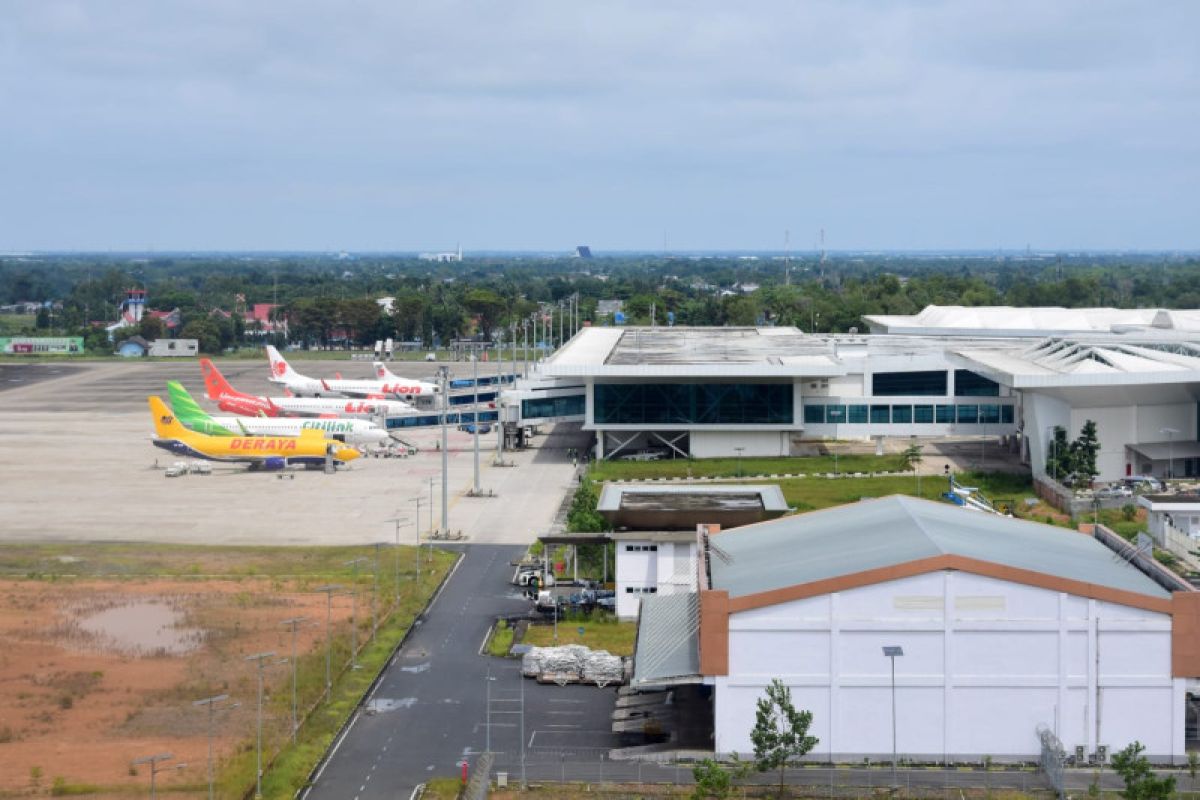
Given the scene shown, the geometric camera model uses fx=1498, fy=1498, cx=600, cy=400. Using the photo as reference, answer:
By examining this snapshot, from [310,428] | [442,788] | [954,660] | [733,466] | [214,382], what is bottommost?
[442,788]

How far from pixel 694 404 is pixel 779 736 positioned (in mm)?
63462

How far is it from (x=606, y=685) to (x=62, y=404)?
357 ft

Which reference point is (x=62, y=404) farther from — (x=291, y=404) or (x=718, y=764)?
(x=718, y=764)

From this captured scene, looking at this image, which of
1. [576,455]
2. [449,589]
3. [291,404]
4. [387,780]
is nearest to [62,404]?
[291,404]

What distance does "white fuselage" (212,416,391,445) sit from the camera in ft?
362

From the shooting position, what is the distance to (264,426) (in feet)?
365

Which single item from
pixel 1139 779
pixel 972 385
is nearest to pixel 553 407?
pixel 972 385

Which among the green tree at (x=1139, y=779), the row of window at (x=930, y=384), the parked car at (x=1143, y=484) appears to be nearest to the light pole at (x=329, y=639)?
the green tree at (x=1139, y=779)

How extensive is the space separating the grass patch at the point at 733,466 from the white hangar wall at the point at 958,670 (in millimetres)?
51262

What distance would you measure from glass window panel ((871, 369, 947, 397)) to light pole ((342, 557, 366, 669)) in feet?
170

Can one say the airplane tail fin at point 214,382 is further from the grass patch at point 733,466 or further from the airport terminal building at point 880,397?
the grass patch at point 733,466

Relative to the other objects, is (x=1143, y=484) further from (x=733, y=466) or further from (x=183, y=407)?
(x=183, y=407)

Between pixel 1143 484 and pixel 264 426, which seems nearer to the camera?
pixel 1143 484

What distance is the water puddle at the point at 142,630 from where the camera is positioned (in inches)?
2191
